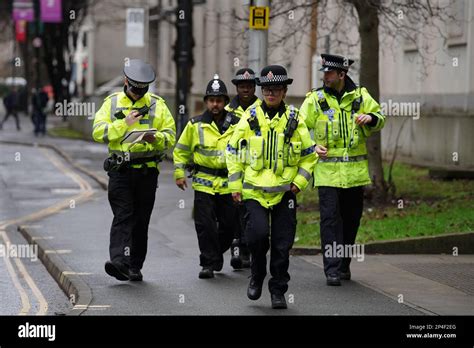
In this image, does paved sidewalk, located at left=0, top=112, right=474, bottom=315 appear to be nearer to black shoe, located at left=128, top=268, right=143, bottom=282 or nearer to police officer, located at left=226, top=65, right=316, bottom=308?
black shoe, located at left=128, top=268, right=143, bottom=282

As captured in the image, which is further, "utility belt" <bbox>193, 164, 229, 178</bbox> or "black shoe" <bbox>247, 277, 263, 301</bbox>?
"utility belt" <bbox>193, 164, 229, 178</bbox>

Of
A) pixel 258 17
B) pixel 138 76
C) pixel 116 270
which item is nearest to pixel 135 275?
pixel 116 270

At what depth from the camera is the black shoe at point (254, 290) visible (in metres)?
10.2

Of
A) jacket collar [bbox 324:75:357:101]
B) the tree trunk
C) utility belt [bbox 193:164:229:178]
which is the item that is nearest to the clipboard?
utility belt [bbox 193:164:229:178]

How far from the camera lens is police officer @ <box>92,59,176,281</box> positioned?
11.1 m

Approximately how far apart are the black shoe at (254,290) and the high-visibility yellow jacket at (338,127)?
1.52m

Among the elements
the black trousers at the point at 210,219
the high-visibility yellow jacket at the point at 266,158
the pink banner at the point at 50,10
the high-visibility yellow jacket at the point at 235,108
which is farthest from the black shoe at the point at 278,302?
the pink banner at the point at 50,10

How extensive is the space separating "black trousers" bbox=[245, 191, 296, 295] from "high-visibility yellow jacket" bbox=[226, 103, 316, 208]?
8 centimetres

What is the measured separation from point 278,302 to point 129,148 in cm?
217

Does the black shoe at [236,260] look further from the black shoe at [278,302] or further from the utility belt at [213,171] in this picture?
the black shoe at [278,302]

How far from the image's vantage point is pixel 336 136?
11328 millimetres
